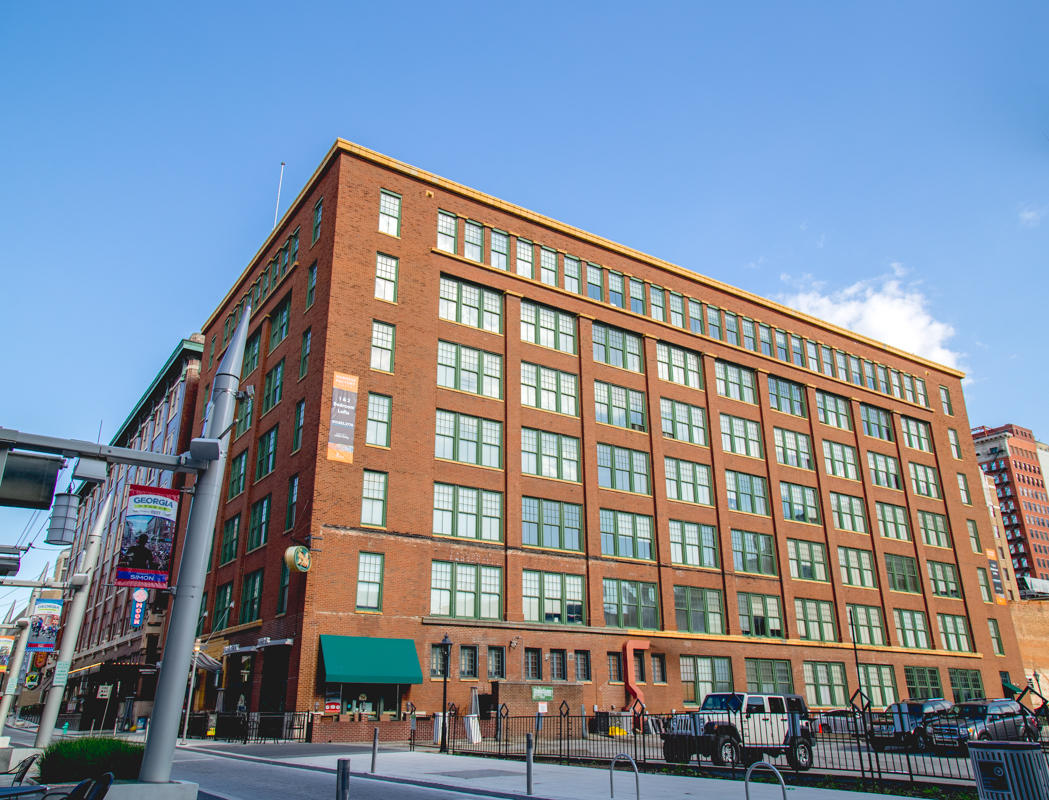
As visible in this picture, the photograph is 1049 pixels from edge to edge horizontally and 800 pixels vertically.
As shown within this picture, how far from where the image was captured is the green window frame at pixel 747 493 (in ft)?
159

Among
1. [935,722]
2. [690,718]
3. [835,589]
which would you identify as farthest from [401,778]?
[835,589]

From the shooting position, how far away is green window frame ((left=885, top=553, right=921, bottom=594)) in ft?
177

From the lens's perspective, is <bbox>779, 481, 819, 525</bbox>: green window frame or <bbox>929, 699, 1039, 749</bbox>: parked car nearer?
<bbox>929, 699, 1039, 749</bbox>: parked car

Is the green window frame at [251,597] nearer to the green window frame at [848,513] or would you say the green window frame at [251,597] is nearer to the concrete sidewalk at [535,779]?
the concrete sidewalk at [535,779]

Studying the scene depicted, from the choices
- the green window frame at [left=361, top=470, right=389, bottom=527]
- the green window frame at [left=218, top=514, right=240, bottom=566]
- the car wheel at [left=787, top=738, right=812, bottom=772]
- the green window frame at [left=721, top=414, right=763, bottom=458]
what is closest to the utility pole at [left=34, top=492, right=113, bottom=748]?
→ the green window frame at [left=361, top=470, right=389, bottom=527]

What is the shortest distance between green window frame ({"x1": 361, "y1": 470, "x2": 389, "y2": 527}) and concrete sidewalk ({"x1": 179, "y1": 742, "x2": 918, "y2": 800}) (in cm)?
1130

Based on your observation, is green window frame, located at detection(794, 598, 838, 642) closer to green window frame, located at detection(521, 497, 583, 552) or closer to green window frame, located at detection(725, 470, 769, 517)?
green window frame, located at detection(725, 470, 769, 517)

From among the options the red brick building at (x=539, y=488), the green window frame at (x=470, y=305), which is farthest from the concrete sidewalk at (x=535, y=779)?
the green window frame at (x=470, y=305)

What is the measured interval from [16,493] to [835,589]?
1934 inches

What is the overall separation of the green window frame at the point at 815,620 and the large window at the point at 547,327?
72.4 ft

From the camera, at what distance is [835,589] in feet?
165

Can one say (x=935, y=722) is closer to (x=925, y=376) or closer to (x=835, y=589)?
(x=835, y=589)

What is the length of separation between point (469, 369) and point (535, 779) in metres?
23.9

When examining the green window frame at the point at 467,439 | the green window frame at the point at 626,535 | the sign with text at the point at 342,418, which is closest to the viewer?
the sign with text at the point at 342,418
